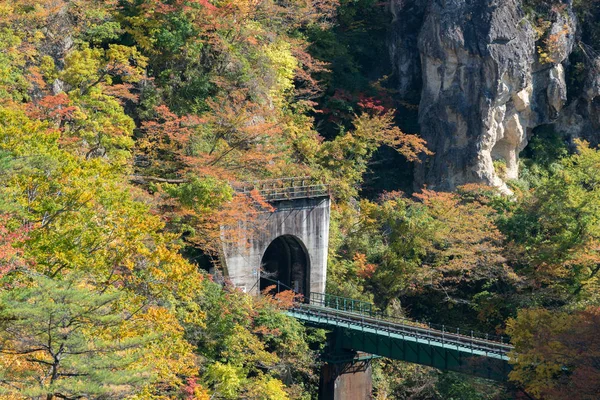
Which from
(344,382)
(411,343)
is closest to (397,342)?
(411,343)

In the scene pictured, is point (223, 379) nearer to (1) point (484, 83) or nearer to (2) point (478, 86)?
(2) point (478, 86)

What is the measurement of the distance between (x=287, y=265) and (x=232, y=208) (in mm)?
6706

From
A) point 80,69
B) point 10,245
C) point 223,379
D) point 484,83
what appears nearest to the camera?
point 10,245

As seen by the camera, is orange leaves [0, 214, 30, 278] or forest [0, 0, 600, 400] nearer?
orange leaves [0, 214, 30, 278]

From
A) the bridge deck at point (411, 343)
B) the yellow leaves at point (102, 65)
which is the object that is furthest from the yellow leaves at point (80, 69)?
the bridge deck at point (411, 343)

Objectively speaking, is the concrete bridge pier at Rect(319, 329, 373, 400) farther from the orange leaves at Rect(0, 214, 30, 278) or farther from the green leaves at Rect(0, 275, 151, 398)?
the orange leaves at Rect(0, 214, 30, 278)

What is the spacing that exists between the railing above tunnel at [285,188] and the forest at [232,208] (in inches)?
19.5

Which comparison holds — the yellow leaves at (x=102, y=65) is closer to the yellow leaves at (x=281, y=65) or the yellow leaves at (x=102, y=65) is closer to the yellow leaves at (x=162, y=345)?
the yellow leaves at (x=281, y=65)

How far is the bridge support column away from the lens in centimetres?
3353

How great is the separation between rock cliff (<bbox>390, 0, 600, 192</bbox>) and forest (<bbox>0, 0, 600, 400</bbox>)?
968 mm

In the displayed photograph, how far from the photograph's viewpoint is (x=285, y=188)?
36469mm

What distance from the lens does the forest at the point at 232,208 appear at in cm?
2105

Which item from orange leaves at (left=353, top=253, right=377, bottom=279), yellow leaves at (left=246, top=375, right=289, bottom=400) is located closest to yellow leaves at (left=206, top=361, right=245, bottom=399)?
yellow leaves at (left=246, top=375, right=289, bottom=400)

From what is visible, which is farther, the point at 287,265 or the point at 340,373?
the point at 287,265
